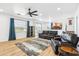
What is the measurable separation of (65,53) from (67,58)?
0.61ft

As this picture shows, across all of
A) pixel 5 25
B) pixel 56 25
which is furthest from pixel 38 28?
pixel 5 25

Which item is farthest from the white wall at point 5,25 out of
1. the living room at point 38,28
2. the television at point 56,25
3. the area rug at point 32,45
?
the television at point 56,25

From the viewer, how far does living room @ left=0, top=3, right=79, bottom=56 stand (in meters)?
4.25

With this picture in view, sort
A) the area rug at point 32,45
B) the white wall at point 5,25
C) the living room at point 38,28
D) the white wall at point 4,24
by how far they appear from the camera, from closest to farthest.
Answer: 1. the living room at point 38,28
2. the area rug at point 32,45
3. the white wall at point 5,25
4. the white wall at point 4,24

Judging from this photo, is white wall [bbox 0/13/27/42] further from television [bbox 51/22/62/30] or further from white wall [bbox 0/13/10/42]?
television [bbox 51/22/62/30]

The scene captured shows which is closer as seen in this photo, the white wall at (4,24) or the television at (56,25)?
the television at (56,25)

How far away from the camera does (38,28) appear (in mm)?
4602

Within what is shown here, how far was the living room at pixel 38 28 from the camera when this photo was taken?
167 inches

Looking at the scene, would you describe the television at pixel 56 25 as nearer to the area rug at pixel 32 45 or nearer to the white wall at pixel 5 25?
the area rug at pixel 32 45

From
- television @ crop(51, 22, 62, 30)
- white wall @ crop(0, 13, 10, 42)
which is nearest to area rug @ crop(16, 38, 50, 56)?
television @ crop(51, 22, 62, 30)

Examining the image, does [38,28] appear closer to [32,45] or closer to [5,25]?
[32,45]

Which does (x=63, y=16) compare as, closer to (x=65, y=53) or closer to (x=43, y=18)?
(x=43, y=18)

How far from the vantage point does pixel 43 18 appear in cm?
445

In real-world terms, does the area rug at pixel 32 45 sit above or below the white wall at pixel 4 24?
below
